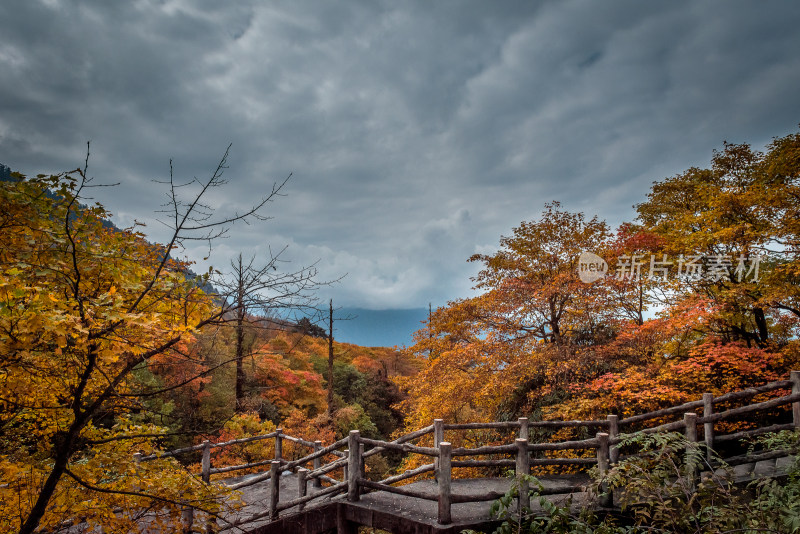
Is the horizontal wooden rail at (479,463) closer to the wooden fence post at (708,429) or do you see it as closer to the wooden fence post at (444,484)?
the wooden fence post at (444,484)

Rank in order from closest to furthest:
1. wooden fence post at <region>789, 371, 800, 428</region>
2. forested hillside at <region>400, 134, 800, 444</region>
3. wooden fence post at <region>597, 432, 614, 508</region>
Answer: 1. wooden fence post at <region>597, 432, 614, 508</region>
2. wooden fence post at <region>789, 371, 800, 428</region>
3. forested hillside at <region>400, 134, 800, 444</region>

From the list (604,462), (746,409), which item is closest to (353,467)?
(604,462)

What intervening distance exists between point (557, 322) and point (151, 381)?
14286 millimetres

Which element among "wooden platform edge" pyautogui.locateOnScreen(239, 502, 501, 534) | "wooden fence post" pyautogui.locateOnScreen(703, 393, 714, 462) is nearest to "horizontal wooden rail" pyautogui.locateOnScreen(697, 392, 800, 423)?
"wooden fence post" pyautogui.locateOnScreen(703, 393, 714, 462)

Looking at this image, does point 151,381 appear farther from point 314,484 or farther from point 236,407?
point 314,484

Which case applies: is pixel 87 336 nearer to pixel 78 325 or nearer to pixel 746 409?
pixel 78 325

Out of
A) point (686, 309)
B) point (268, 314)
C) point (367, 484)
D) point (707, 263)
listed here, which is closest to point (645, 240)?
point (707, 263)

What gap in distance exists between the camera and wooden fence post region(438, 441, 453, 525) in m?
5.68

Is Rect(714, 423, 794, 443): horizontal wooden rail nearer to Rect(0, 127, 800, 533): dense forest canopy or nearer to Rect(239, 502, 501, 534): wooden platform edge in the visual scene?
Rect(0, 127, 800, 533): dense forest canopy

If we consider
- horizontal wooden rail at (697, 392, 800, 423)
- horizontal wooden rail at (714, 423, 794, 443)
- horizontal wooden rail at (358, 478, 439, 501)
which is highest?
horizontal wooden rail at (697, 392, 800, 423)

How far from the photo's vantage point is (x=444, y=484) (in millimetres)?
5734

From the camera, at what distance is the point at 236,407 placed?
18.2 metres

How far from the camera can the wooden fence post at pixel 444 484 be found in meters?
5.68

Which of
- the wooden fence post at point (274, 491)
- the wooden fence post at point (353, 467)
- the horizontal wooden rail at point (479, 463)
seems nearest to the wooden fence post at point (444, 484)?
the horizontal wooden rail at point (479, 463)
